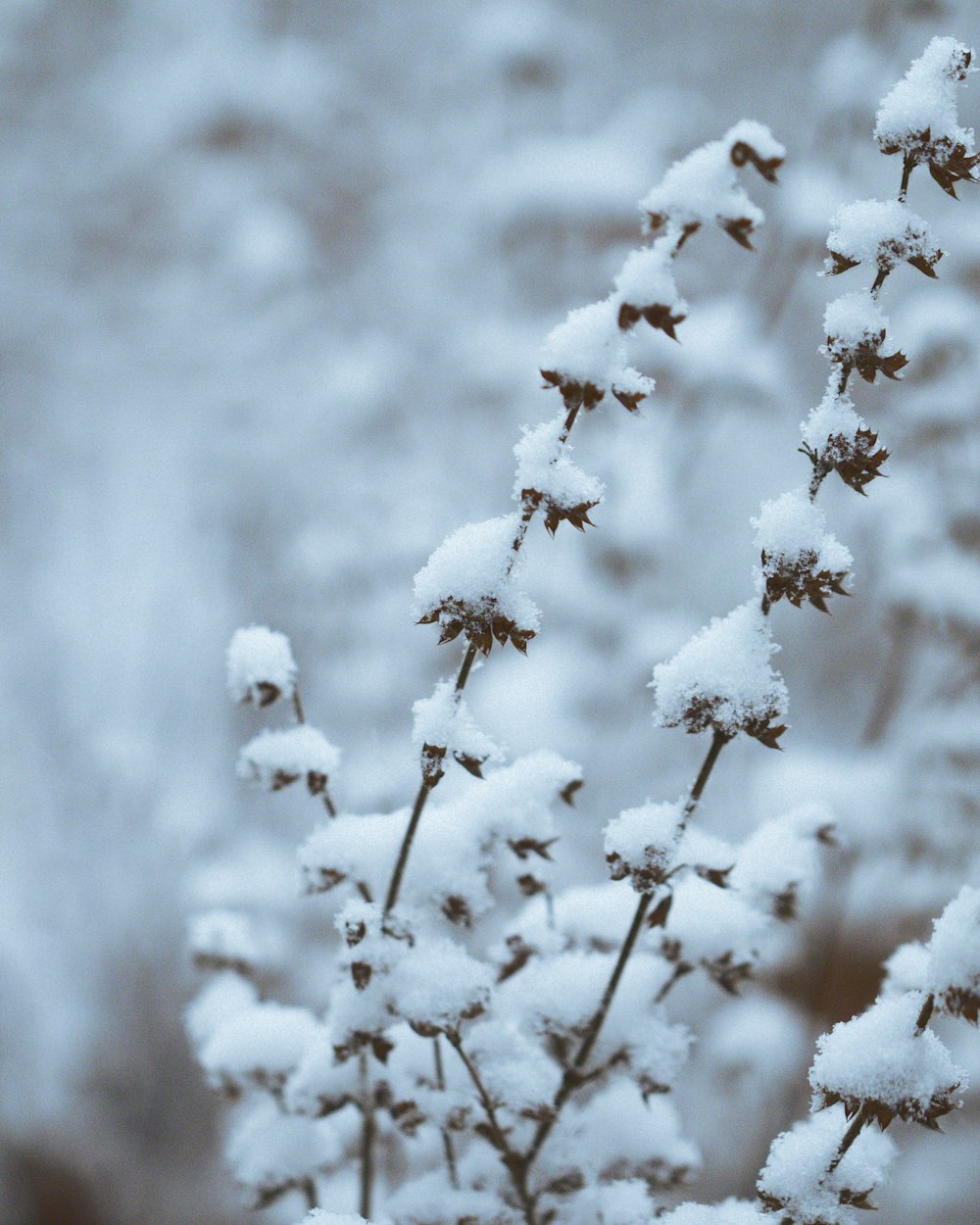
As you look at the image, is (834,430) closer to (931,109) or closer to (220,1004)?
(931,109)

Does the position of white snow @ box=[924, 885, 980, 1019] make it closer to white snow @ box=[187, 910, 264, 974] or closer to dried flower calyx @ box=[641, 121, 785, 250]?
dried flower calyx @ box=[641, 121, 785, 250]

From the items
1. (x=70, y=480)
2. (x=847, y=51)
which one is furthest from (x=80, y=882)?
(x=847, y=51)

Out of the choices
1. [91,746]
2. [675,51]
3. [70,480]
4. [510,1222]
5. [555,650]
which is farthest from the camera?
[70,480]

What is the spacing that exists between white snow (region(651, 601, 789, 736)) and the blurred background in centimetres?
110

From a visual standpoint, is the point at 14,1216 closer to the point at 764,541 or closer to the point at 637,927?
the point at 637,927

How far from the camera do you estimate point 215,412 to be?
6.99 feet

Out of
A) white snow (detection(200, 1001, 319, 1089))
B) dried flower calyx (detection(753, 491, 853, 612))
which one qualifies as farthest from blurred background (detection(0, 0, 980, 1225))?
dried flower calyx (detection(753, 491, 853, 612))

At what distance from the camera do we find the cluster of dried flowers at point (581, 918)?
0.42 meters

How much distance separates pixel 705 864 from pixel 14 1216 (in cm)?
182

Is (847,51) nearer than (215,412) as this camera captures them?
Yes

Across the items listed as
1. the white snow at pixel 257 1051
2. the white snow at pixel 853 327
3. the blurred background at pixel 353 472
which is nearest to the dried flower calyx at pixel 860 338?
the white snow at pixel 853 327

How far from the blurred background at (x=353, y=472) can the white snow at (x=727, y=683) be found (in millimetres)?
1102

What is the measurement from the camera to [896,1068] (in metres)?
0.40

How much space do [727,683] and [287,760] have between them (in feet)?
0.91
